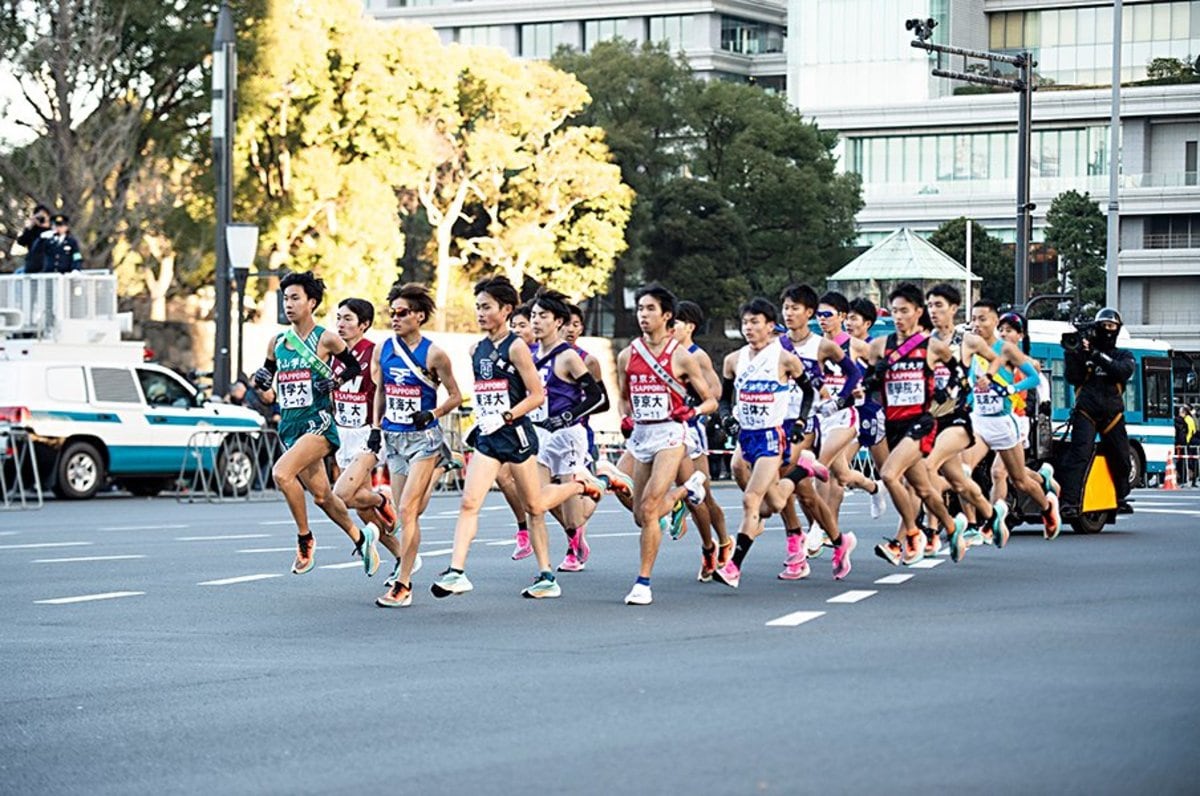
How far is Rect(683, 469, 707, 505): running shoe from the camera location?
1391cm

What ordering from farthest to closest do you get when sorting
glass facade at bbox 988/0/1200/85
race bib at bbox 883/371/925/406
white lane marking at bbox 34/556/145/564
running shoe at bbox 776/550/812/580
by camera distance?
glass facade at bbox 988/0/1200/85 → white lane marking at bbox 34/556/145/564 → race bib at bbox 883/371/925/406 → running shoe at bbox 776/550/812/580

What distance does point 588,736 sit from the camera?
8.34m

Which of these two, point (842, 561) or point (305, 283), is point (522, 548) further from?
point (305, 283)

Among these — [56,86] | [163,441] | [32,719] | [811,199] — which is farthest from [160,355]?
[32,719]

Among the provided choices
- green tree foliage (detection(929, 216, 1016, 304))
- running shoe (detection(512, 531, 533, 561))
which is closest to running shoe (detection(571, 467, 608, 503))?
running shoe (detection(512, 531, 533, 561))

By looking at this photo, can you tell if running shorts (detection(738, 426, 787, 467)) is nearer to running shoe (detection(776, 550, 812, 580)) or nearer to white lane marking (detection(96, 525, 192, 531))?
running shoe (detection(776, 550, 812, 580))

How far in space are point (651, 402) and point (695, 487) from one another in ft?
1.91

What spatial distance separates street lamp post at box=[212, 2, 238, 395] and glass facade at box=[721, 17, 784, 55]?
2782 inches

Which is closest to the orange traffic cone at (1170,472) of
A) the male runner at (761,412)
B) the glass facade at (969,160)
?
the male runner at (761,412)

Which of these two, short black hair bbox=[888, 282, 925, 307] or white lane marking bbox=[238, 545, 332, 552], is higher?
short black hair bbox=[888, 282, 925, 307]

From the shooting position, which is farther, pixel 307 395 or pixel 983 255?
pixel 983 255

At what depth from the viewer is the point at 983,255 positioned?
82.9 metres

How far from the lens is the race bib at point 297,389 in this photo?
1480 centimetres

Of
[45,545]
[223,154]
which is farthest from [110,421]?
[45,545]
